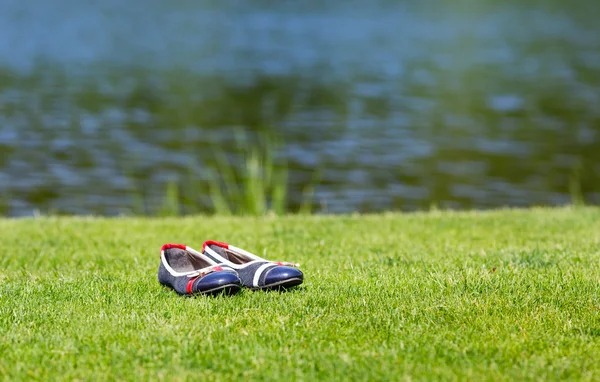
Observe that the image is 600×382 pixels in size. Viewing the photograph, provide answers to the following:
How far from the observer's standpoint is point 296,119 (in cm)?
2294

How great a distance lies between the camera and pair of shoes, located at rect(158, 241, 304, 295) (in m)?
5.62

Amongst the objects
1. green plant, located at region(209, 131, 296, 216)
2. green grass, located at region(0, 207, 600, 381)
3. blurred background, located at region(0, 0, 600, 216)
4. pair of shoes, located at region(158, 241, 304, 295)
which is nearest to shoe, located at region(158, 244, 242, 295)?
pair of shoes, located at region(158, 241, 304, 295)

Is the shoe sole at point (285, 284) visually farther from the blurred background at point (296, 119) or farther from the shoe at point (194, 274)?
the blurred background at point (296, 119)

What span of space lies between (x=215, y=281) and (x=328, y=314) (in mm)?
839

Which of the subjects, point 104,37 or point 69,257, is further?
point 104,37

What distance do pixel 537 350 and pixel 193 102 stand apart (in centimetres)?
2114

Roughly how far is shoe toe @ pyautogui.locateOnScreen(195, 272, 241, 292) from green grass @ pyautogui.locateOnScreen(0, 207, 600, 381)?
5.1 inches

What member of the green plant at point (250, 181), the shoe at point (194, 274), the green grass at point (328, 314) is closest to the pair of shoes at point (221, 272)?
the shoe at point (194, 274)

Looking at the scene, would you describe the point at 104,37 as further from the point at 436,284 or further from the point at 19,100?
the point at 436,284

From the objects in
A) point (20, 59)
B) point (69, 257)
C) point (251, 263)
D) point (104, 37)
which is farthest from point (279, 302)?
point (104, 37)

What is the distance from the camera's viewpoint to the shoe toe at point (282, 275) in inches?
224

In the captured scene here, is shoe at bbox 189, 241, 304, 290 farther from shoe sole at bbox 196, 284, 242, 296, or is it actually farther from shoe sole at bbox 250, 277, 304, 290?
shoe sole at bbox 196, 284, 242, 296

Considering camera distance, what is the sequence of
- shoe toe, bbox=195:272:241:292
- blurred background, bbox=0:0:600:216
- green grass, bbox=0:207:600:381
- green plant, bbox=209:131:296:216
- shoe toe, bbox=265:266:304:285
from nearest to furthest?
green grass, bbox=0:207:600:381 < shoe toe, bbox=195:272:241:292 < shoe toe, bbox=265:266:304:285 < green plant, bbox=209:131:296:216 < blurred background, bbox=0:0:600:216

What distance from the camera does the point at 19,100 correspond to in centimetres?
2469
